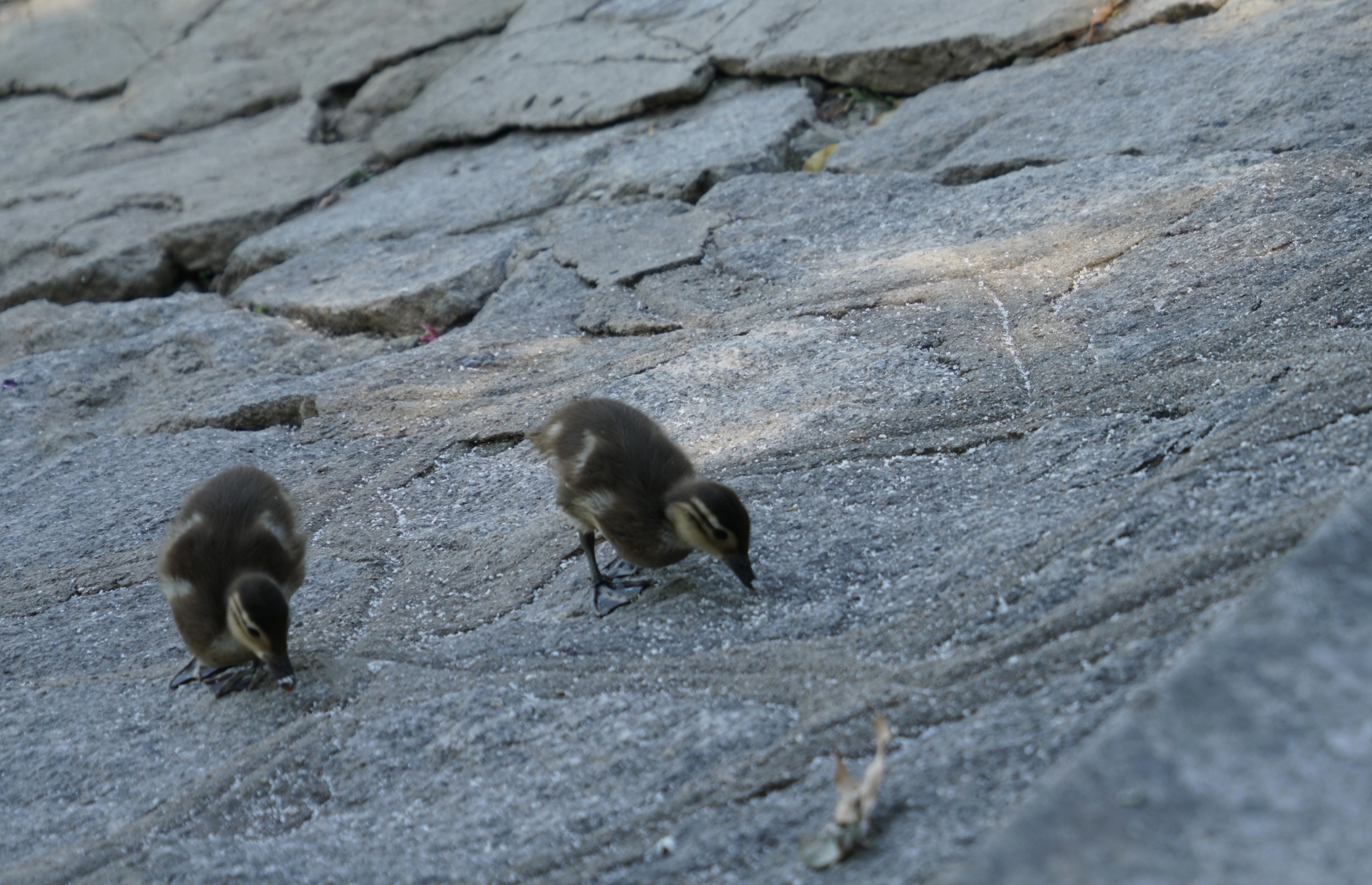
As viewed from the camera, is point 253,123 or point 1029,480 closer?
point 1029,480

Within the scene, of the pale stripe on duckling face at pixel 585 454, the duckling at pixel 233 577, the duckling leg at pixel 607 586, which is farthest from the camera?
the pale stripe on duckling face at pixel 585 454

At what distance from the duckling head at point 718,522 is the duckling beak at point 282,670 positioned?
1255 millimetres

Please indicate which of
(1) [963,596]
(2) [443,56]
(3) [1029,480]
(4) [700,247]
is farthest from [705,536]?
(2) [443,56]

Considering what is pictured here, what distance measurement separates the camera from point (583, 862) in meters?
2.33

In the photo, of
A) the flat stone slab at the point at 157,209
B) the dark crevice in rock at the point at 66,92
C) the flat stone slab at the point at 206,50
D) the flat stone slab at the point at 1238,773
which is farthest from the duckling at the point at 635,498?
the dark crevice in rock at the point at 66,92

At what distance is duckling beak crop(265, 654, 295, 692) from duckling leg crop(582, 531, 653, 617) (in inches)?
36.7

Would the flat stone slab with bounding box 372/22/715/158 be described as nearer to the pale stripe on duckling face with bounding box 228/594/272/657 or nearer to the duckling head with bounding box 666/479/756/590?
the duckling head with bounding box 666/479/756/590

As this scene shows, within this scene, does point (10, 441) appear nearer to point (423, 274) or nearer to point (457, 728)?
point (423, 274)

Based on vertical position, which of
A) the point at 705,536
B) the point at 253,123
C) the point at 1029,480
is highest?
the point at 253,123

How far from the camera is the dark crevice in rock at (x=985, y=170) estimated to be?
5.85m

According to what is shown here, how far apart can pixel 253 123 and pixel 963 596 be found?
9.09 meters

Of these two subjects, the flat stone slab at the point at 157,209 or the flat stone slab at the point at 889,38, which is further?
the flat stone slab at the point at 157,209

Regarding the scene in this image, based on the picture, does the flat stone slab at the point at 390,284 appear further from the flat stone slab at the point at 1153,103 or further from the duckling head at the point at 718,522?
the duckling head at the point at 718,522

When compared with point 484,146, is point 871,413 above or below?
below
